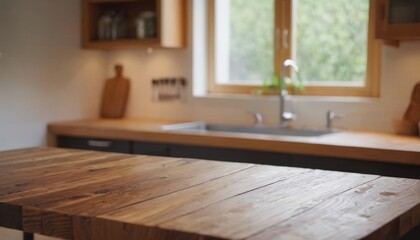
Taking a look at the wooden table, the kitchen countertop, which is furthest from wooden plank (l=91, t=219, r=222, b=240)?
the kitchen countertop

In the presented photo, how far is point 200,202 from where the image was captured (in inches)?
62.6

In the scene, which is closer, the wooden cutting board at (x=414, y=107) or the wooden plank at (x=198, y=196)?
the wooden plank at (x=198, y=196)

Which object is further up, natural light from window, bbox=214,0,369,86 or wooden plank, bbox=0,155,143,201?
natural light from window, bbox=214,0,369,86

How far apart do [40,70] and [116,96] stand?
2.02 feet

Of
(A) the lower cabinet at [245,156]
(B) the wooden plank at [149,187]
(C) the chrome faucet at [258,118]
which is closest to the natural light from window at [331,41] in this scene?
(C) the chrome faucet at [258,118]

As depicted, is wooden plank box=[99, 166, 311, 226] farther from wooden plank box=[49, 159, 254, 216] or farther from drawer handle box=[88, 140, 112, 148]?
drawer handle box=[88, 140, 112, 148]

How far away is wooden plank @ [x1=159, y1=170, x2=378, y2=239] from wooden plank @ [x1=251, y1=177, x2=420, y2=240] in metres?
0.04

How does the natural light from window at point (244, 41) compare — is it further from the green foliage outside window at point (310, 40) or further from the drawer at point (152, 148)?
the drawer at point (152, 148)

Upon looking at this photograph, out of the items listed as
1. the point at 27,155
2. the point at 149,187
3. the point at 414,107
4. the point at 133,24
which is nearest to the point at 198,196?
the point at 149,187

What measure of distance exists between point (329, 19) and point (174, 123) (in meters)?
1.18

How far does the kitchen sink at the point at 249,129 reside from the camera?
3.64 m

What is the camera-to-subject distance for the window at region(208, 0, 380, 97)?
3721 millimetres

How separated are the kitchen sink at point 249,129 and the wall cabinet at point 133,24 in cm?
57

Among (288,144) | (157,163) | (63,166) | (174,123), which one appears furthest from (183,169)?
(174,123)
